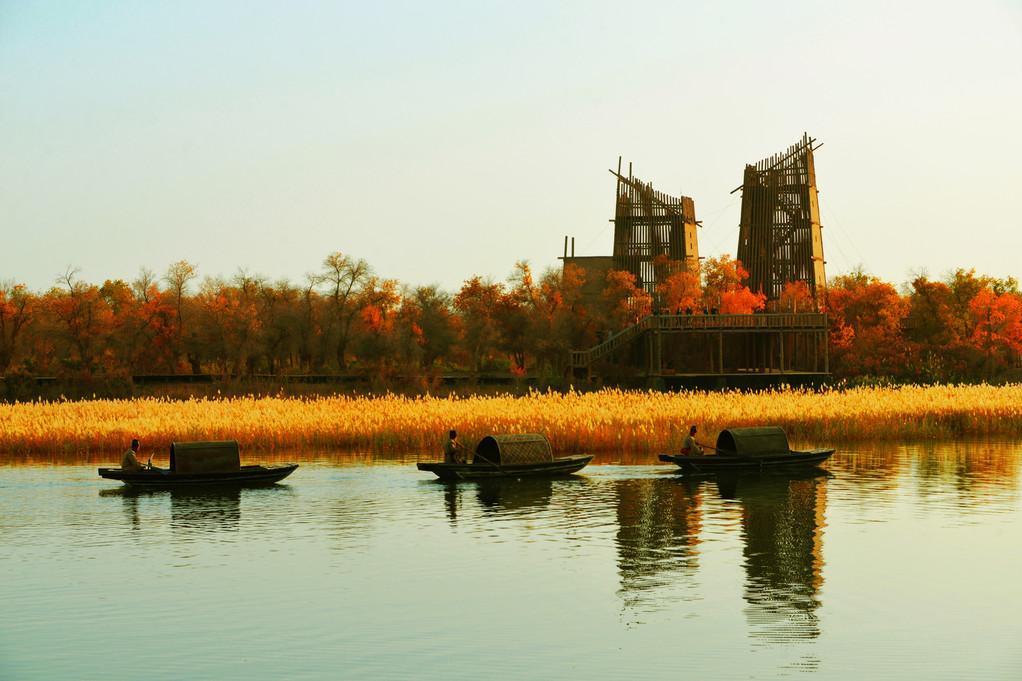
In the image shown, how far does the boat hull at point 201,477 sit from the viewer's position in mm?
33500

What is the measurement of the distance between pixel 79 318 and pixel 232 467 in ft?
193

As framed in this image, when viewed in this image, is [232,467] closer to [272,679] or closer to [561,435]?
[561,435]

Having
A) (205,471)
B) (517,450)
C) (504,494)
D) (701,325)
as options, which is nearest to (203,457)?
(205,471)

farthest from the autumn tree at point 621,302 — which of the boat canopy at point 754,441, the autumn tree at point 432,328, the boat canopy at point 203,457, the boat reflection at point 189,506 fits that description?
the boat reflection at point 189,506

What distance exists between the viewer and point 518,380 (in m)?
73.7

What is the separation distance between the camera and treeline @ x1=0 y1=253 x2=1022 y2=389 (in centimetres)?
8350

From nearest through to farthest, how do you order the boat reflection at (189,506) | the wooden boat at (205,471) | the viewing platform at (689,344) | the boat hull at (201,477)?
the boat reflection at (189,506), the boat hull at (201,477), the wooden boat at (205,471), the viewing platform at (689,344)

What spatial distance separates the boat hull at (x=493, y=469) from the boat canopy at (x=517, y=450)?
0.69 feet

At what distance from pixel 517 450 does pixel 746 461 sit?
637 cm

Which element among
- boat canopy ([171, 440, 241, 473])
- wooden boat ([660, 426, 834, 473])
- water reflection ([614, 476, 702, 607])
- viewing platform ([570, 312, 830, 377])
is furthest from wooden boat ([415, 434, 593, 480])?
viewing platform ([570, 312, 830, 377])

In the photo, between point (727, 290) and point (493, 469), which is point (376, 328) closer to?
point (727, 290)

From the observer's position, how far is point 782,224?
104 m

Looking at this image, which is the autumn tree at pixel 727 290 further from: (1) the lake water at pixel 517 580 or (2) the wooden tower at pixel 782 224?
(1) the lake water at pixel 517 580

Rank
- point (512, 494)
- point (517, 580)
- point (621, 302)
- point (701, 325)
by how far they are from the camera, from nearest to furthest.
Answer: point (517, 580) → point (512, 494) → point (701, 325) → point (621, 302)
